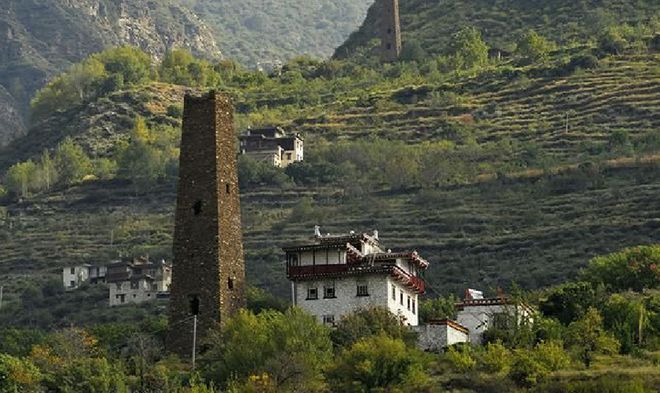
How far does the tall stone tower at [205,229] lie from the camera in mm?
85188

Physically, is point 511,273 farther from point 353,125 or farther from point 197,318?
point 353,125

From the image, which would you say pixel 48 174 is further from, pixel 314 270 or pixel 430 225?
pixel 314 270

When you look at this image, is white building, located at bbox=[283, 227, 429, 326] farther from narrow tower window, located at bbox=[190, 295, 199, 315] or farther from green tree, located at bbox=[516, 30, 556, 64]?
green tree, located at bbox=[516, 30, 556, 64]

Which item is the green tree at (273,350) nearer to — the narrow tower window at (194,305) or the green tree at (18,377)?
the narrow tower window at (194,305)

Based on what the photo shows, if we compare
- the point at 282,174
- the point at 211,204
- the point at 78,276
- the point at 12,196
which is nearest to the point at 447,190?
the point at 282,174

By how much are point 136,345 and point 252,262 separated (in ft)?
156

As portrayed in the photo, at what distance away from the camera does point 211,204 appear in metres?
86.7

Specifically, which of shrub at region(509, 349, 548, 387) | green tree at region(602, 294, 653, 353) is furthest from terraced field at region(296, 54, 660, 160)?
shrub at region(509, 349, 548, 387)

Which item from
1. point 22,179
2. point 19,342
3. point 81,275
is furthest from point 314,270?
point 22,179

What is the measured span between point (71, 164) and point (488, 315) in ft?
303

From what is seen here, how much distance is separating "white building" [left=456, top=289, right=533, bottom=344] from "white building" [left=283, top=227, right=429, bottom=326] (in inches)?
95.2

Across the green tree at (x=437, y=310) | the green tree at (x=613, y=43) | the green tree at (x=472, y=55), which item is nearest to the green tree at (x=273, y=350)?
the green tree at (x=437, y=310)

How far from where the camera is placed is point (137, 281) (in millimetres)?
136250

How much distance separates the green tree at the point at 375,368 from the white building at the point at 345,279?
7.37 meters
